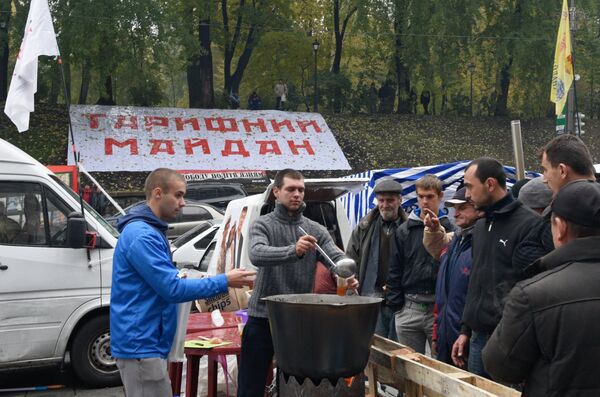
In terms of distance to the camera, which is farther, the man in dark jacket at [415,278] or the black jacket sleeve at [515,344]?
the man in dark jacket at [415,278]

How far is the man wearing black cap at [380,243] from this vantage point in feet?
22.5

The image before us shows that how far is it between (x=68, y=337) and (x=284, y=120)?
26.8 m

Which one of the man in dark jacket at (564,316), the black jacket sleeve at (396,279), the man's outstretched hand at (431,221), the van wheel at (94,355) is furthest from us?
the van wheel at (94,355)

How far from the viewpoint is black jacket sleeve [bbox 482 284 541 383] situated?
2.77 metres

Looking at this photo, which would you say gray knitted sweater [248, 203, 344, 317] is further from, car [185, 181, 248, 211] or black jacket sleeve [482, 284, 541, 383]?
car [185, 181, 248, 211]

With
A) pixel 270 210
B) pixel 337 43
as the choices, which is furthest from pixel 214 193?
pixel 337 43

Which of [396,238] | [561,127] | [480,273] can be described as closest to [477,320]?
[480,273]

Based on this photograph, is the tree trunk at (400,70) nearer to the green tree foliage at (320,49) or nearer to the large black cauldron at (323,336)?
the green tree foliage at (320,49)

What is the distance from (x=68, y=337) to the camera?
7.93 metres

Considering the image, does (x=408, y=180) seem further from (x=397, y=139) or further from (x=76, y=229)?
(x=397, y=139)

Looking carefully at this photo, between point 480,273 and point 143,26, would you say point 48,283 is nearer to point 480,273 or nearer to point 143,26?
point 480,273

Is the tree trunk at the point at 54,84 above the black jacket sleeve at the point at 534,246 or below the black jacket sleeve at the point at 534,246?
above

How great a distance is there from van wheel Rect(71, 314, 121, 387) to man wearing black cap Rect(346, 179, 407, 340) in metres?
2.86

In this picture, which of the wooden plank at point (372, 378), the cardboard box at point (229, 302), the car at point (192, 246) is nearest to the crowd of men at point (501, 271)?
the wooden plank at point (372, 378)
